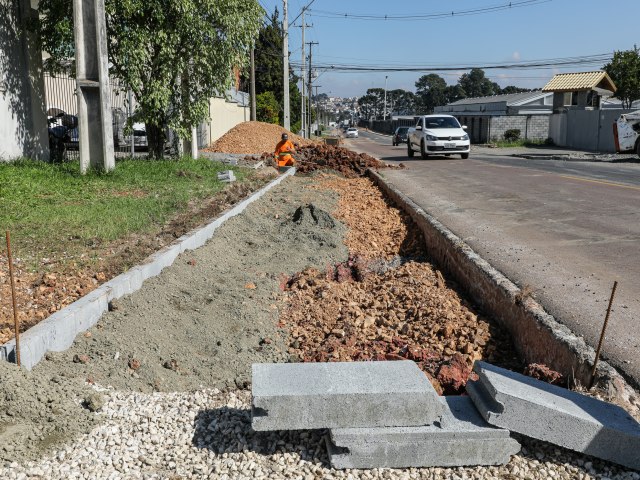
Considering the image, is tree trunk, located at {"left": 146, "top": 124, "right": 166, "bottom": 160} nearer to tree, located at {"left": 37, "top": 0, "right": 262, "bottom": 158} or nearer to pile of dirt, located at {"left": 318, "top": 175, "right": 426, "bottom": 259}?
tree, located at {"left": 37, "top": 0, "right": 262, "bottom": 158}

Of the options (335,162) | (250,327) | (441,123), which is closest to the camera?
(250,327)

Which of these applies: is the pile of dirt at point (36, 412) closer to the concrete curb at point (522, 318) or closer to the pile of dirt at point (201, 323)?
the pile of dirt at point (201, 323)

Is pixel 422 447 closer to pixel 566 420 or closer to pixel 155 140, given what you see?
pixel 566 420

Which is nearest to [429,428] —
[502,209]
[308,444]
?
[308,444]

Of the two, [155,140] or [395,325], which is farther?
[155,140]

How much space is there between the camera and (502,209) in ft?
38.4

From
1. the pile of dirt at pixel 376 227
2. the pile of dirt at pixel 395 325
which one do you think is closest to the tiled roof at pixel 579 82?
the pile of dirt at pixel 376 227

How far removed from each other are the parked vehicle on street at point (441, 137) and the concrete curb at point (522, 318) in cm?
1845

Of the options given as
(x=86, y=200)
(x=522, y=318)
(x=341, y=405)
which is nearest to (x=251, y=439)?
(x=341, y=405)

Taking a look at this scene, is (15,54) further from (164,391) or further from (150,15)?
(164,391)

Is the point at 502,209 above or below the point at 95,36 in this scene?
below

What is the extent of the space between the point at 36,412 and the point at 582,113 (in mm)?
38339

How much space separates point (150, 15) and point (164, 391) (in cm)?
1388

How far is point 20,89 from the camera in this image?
15266 mm
